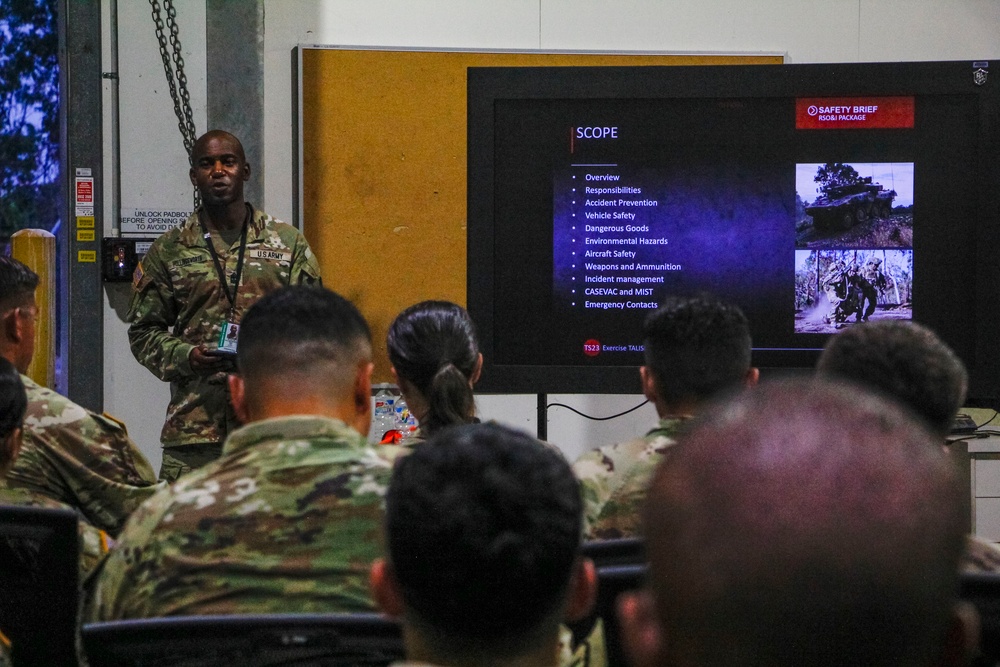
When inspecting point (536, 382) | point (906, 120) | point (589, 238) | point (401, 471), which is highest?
point (906, 120)

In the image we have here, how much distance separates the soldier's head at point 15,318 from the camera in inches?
105

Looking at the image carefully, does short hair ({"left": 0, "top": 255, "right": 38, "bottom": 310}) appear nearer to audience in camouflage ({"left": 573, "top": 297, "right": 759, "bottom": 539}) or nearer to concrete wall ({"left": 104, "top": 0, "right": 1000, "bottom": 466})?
audience in camouflage ({"left": 573, "top": 297, "right": 759, "bottom": 539})

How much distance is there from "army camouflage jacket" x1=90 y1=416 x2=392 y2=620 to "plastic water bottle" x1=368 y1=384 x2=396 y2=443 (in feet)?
10.5

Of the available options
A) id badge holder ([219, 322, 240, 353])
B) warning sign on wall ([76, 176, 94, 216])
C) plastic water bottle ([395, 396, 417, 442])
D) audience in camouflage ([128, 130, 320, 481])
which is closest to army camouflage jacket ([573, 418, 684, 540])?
id badge holder ([219, 322, 240, 353])

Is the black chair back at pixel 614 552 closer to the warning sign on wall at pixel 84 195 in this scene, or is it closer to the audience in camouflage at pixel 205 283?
the audience in camouflage at pixel 205 283

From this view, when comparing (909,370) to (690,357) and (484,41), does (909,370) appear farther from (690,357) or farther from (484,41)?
(484,41)

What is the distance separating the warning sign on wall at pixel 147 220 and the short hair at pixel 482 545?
4003 millimetres

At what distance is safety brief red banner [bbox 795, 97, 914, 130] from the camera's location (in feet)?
13.1

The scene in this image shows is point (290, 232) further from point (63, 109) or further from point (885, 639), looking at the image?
point (885, 639)

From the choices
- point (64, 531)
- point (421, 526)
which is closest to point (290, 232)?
point (64, 531)

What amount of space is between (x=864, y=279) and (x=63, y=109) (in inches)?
130

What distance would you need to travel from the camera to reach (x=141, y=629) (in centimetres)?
115

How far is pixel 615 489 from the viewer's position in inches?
79.9

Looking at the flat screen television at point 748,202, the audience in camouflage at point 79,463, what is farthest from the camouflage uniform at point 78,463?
the flat screen television at point 748,202
